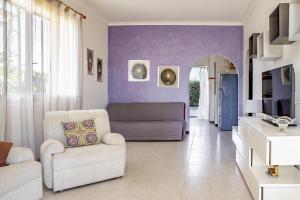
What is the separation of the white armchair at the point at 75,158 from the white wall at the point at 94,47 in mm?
2507

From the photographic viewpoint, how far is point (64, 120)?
4191 mm

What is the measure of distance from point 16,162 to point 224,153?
3.77 metres

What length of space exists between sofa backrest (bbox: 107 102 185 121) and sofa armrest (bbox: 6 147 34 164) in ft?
15.8

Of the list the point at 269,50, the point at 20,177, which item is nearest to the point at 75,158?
the point at 20,177

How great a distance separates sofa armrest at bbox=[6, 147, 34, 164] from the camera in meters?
3.17

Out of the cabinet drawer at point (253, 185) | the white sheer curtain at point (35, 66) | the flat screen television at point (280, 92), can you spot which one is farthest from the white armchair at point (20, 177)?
the flat screen television at point (280, 92)

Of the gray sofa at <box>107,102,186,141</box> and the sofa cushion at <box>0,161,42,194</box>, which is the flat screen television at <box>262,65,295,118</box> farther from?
the gray sofa at <box>107,102,186,141</box>

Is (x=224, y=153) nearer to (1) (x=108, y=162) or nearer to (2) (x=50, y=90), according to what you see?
(1) (x=108, y=162)

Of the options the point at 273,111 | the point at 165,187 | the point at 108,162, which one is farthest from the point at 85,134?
the point at 273,111

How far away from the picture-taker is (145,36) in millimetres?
8516

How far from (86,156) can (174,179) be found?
1144mm

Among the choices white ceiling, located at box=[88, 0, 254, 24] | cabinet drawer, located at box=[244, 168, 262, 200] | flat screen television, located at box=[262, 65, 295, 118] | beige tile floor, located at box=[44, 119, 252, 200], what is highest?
white ceiling, located at box=[88, 0, 254, 24]

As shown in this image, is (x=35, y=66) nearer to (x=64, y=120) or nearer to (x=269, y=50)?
(x=64, y=120)

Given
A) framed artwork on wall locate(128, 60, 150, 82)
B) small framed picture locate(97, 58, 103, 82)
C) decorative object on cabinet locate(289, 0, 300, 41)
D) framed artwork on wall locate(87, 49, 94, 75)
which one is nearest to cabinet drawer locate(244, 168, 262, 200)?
decorative object on cabinet locate(289, 0, 300, 41)
